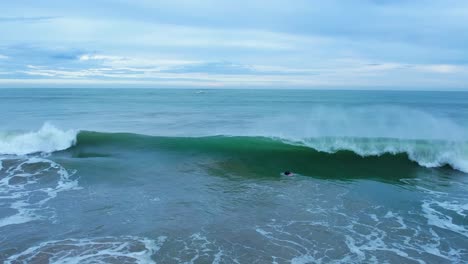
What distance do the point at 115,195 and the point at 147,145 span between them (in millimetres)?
7646

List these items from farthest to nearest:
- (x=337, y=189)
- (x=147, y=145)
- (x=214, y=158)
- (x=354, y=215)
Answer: (x=147, y=145) → (x=214, y=158) → (x=337, y=189) → (x=354, y=215)

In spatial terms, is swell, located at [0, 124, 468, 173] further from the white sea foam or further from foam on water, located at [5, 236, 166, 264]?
foam on water, located at [5, 236, 166, 264]

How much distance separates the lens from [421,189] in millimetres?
11844

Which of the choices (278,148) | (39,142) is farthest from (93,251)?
(39,142)

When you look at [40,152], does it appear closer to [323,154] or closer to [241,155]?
[241,155]

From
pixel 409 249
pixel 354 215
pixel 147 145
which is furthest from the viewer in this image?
pixel 147 145

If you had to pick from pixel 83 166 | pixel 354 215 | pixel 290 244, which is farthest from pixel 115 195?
pixel 354 215

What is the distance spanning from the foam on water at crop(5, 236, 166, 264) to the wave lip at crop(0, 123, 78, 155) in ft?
35.2

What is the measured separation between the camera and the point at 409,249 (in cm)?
756

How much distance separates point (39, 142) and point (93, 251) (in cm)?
1225

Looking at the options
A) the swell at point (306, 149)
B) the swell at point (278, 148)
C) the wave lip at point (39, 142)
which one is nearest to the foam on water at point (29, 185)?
the wave lip at point (39, 142)

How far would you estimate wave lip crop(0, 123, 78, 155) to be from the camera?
1678cm

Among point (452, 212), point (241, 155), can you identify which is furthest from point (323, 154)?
point (452, 212)

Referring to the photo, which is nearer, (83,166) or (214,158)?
(83,166)
